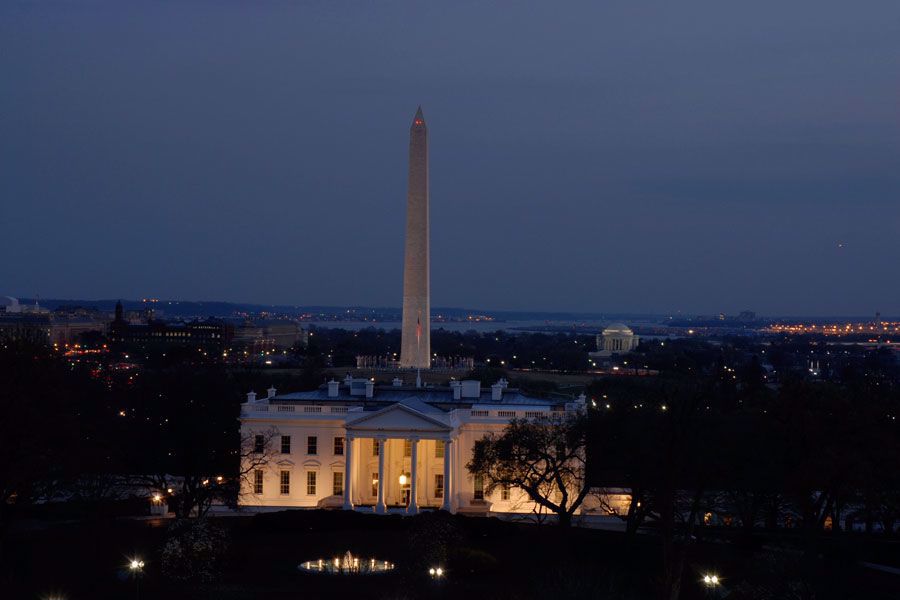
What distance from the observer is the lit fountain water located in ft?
142

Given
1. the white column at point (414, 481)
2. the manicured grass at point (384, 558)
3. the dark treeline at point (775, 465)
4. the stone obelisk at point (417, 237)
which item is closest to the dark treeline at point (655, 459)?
the dark treeline at point (775, 465)

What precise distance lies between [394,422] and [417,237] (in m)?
38.1

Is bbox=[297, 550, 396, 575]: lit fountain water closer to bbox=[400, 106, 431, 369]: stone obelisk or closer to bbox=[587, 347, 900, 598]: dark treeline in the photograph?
bbox=[587, 347, 900, 598]: dark treeline

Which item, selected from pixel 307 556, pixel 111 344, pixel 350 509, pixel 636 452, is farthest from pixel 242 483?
pixel 111 344

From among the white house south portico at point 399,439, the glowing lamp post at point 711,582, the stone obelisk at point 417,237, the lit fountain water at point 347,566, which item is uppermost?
the stone obelisk at point 417,237

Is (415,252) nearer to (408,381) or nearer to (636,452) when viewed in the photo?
(408,381)

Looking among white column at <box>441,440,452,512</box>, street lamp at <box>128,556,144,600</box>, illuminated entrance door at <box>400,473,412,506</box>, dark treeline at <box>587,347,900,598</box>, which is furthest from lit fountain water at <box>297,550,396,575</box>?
illuminated entrance door at <box>400,473,412,506</box>

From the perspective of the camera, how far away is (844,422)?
52594 mm

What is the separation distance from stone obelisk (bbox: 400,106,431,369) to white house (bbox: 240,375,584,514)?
34085mm

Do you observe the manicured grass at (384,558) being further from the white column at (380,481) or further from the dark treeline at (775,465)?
the white column at (380,481)

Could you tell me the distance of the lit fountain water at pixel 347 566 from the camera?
43231 mm

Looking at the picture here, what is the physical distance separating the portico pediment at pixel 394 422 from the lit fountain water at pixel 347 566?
Answer: 11.9 meters

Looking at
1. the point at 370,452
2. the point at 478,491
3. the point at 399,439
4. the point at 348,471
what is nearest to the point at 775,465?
the point at 478,491

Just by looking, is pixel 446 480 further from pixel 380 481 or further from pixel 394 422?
pixel 394 422
